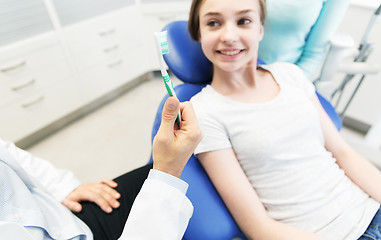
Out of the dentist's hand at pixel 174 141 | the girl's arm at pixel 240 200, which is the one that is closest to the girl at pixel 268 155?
the girl's arm at pixel 240 200

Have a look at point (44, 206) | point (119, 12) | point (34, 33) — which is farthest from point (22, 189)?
point (119, 12)

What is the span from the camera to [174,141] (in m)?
0.49

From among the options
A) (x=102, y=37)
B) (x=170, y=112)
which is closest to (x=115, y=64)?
(x=102, y=37)

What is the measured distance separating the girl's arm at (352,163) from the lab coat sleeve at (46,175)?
953 millimetres

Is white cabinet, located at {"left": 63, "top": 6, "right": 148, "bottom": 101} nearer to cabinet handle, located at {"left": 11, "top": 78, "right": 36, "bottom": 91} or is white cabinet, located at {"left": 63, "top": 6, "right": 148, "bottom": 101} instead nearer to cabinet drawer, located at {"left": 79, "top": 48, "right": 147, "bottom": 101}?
cabinet drawer, located at {"left": 79, "top": 48, "right": 147, "bottom": 101}

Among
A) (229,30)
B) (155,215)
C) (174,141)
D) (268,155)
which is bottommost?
(268,155)

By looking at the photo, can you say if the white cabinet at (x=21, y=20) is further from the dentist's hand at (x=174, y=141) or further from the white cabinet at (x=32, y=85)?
the dentist's hand at (x=174, y=141)

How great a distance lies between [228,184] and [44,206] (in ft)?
1.78

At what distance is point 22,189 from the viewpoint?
0.63 m

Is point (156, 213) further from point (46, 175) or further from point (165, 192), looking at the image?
point (46, 175)

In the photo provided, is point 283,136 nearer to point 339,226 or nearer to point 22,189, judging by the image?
point 339,226

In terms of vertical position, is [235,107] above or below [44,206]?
above

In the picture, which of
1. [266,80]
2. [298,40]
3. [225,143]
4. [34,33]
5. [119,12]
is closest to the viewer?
[225,143]

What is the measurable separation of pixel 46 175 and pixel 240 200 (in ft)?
2.17
